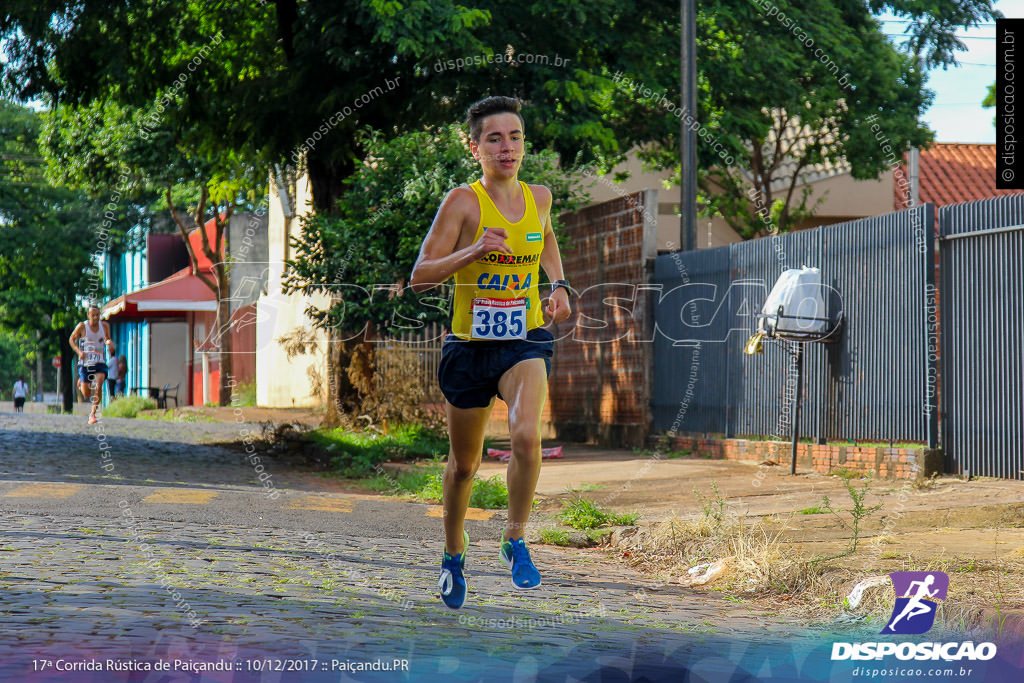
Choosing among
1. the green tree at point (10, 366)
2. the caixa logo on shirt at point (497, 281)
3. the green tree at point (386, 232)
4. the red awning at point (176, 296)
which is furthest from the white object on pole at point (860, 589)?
the green tree at point (10, 366)

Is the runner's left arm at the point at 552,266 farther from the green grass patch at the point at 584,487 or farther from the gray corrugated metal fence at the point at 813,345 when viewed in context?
the gray corrugated metal fence at the point at 813,345

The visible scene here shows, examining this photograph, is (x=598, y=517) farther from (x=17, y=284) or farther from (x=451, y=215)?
(x=17, y=284)

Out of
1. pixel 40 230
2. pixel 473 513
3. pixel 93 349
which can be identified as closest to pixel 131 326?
pixel 40 230

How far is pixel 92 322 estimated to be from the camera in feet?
60.6

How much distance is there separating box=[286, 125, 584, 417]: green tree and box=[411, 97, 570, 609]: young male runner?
8886 millimetres

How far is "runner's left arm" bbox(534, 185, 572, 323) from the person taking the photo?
5.25 meters

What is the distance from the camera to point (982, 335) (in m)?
10.0

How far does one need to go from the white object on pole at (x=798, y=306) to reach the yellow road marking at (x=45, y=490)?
6.62m

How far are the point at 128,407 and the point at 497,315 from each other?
26.7 m

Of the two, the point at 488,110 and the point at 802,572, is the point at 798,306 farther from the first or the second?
the point at 488,110

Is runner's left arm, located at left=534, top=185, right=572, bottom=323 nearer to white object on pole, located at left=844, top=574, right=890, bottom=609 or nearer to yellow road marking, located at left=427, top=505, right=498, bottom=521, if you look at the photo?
white object on pole, located at left=844, top=574, right=890, bottom=609

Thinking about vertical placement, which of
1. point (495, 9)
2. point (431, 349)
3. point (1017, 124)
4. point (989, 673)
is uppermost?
point (495, 9)

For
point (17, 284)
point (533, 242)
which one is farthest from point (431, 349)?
point (17, 284)

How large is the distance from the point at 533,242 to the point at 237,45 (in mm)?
13567
